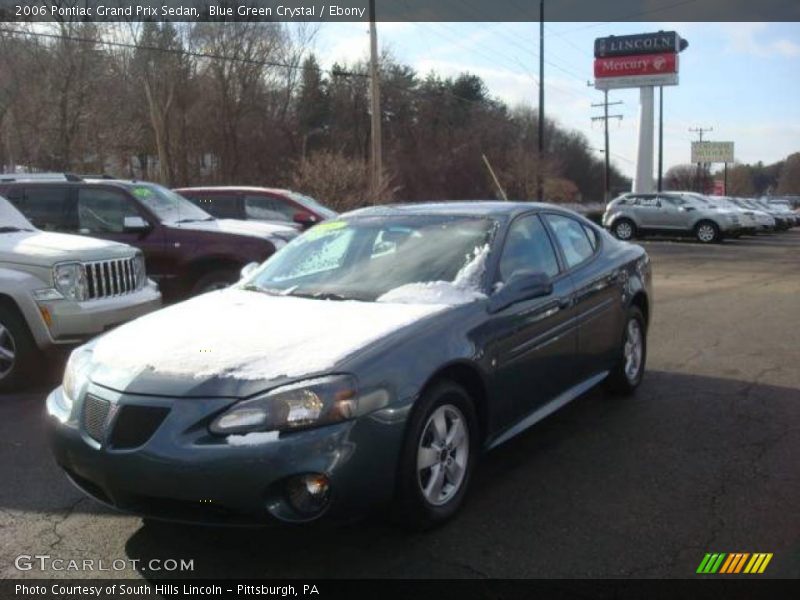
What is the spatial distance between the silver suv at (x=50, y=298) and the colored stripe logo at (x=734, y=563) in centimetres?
504

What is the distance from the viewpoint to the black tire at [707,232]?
84.0ft

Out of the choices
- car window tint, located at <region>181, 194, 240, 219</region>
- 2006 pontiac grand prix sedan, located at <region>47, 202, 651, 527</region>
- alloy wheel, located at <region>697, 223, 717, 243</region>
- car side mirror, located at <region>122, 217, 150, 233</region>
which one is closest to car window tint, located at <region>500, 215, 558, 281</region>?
2006 pontiac grand prix sedan, located at <region>47, 202, 651, 527</region>

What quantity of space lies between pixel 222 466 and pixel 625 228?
26308 millimetres

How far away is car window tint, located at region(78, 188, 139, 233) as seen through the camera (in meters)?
8.91

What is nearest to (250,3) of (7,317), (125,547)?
(7,317)

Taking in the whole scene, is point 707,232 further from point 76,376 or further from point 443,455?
point 76,376

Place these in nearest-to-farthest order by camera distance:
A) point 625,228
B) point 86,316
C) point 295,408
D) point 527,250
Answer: point 295,408
point 527,250
point 86,316
point 625,228

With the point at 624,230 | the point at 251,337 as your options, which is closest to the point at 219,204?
the point at 251,337

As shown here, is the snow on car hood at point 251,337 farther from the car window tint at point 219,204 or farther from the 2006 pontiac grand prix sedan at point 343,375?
the car window tint at point 219,204

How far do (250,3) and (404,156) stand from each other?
88.8ft

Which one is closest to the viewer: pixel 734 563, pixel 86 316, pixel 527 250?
pixel 734 563

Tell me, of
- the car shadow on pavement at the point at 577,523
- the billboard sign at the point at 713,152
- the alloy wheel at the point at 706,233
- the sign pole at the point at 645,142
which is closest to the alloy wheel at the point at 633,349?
the car shadow on pavement at the point at 577,523

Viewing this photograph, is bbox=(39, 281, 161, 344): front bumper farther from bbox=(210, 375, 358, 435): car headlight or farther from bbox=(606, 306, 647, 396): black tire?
bbox=(606, 306, 647, 396): black tire

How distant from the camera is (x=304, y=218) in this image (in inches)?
465
